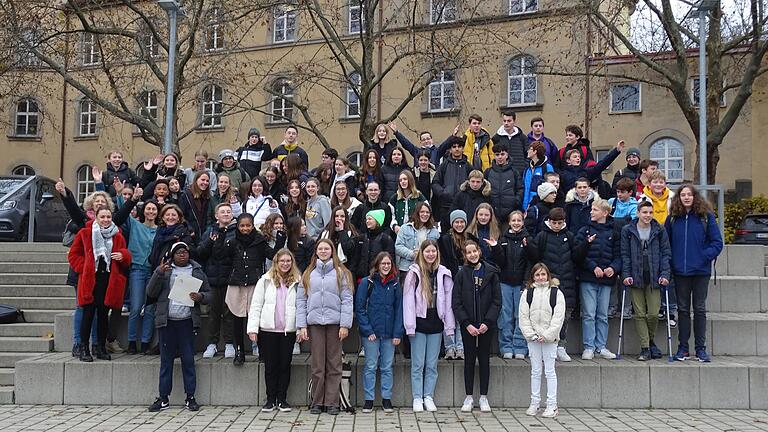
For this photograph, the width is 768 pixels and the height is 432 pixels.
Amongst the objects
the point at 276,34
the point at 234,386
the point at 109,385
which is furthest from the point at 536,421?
the point at 276,34

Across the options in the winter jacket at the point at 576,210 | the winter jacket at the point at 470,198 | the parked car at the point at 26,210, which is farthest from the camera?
the parked car at the point at 26,210

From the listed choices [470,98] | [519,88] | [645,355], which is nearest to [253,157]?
[645,355]

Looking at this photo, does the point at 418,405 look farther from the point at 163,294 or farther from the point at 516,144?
the point at 516,144

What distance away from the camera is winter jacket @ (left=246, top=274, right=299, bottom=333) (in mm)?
8531

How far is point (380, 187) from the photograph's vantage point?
35.4 feet

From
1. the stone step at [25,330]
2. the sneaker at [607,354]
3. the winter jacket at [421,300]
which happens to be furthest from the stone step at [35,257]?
the sneaker at [607,354]

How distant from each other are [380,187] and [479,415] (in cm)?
373

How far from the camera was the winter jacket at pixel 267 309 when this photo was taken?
8.53 m

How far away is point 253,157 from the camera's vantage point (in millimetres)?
12539

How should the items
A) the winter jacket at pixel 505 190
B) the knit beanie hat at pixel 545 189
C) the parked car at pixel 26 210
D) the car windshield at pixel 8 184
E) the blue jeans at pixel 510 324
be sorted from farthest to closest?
the car windshield at pixel 8 184, the parked car at pixel 26 210, the winter jacket at pixel 505 190, the knit beanie hat at pixel 545 189, the blue jeans at pixel 510 324

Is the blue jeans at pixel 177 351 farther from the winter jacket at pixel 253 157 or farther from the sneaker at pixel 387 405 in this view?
the winter jacket at pixel 253 157

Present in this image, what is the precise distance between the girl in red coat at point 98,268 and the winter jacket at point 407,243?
3423mm

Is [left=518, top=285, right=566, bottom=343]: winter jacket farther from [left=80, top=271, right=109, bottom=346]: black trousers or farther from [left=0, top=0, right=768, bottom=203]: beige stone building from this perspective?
[left=0, top=0, right=768, bottom=203]: beige stone building

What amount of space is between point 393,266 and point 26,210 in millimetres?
11273
